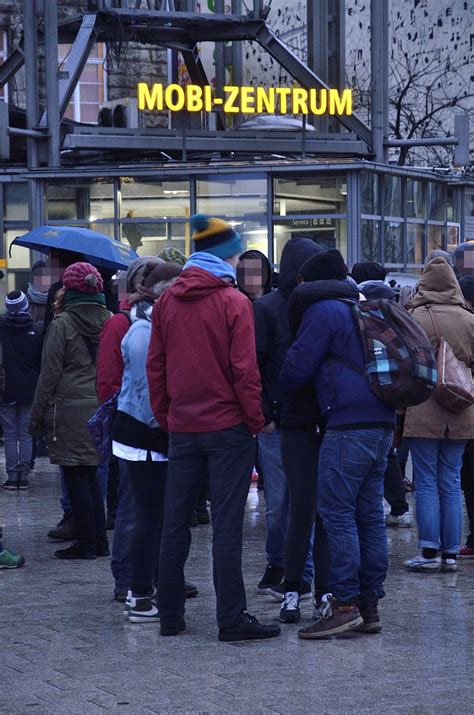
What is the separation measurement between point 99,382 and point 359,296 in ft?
6.08

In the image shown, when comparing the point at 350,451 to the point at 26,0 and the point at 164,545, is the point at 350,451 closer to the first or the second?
the point at 164,545

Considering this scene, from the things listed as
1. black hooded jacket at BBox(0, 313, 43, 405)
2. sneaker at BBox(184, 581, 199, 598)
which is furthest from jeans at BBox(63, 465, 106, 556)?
black hooded jacket at BBox(0, 313, 43, 405)

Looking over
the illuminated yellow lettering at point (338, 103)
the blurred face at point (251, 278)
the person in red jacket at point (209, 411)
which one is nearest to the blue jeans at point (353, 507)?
the person in red jacket at point (209, 411)

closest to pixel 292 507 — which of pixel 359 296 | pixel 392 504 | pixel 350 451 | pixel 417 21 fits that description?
pixel 350 451

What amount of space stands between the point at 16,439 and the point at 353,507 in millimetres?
6555

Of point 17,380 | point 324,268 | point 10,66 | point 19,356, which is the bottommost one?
point 17,380

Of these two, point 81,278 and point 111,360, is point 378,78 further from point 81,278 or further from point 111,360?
point 111,360

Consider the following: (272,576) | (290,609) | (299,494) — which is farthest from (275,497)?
(290,609)

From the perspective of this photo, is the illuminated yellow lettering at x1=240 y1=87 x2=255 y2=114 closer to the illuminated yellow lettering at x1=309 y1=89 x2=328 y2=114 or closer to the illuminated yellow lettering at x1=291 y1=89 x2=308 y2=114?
the illuminated yellow lettering at x1=291 y1=89 x2=308 y2=114

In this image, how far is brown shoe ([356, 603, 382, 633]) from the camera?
22.6 ft

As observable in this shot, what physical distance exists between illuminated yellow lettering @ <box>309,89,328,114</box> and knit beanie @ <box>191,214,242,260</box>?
Result: 2202 centimetres

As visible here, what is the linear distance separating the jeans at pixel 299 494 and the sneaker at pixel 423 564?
144 centimetres

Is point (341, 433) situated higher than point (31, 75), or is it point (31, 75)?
point (31, 75)

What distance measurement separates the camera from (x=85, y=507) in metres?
9.02
